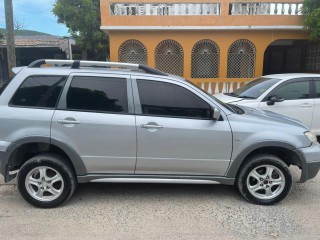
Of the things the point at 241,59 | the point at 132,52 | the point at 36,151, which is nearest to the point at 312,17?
the point at 241,59

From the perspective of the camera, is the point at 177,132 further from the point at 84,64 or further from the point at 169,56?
the point at 169,56

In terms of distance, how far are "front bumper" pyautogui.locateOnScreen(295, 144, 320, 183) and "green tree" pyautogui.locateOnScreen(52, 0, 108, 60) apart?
13761 mm

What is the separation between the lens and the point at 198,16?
32.7ft

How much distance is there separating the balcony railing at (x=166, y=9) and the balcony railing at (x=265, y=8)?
0.65 m

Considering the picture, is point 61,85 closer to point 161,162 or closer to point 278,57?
point 161,162

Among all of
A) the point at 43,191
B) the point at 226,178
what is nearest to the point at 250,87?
the point at 226,178

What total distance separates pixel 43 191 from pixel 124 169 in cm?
101

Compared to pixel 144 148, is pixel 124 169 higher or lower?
lower

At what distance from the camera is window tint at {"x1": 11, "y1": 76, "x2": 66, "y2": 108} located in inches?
145

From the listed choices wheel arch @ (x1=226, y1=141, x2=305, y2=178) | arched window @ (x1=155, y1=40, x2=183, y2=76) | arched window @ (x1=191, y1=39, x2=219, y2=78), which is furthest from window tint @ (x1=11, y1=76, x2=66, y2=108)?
arched window @ (x1=191, y1=39, x2=219, y2=78)

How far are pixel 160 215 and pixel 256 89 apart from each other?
158 inches

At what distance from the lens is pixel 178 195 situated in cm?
411

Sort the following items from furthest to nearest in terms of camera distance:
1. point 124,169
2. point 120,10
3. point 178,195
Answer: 1. point 120,10
2. point 178,195
3. point 124,169

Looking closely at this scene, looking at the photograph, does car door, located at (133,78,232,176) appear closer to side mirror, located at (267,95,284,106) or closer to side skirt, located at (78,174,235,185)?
side skirt, located at (78,174,235,185)
